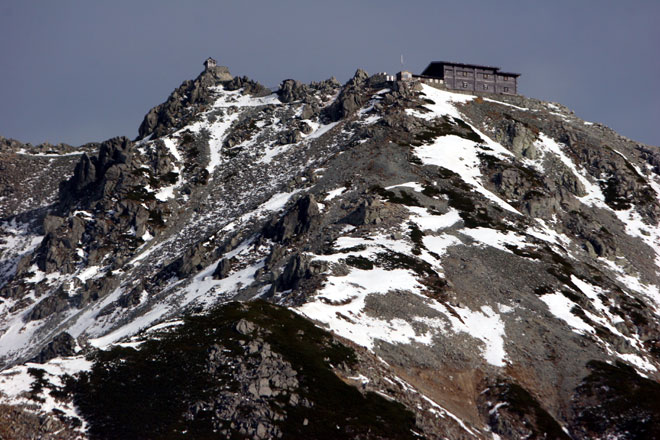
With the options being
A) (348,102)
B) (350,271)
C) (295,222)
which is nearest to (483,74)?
(348,102)

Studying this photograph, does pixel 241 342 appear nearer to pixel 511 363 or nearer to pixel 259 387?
pixel 259 387

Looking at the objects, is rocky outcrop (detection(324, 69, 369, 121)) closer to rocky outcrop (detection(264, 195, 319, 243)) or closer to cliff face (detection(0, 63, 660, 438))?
cliff face (detection(0, 63, 660, 438))

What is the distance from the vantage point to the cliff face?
5878cm

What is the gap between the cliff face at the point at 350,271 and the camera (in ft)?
193

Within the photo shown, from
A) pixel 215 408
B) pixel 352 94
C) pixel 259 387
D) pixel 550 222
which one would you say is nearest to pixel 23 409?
pixel 215 408

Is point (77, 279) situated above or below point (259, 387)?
above

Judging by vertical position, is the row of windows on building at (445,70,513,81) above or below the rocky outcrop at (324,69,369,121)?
above

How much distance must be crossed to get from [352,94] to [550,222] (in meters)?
69.9

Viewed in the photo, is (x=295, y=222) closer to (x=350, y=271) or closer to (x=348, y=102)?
(x=350, y=271)

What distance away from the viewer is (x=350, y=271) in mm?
89625

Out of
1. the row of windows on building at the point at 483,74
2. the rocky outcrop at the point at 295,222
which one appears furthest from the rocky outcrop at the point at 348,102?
the rocky outcrop at the point at 295,222

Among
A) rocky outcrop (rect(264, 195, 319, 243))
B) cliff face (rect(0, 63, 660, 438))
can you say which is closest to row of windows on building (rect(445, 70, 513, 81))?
cliff face (rect(0, 63, 660, 438))

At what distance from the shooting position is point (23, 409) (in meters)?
50.3

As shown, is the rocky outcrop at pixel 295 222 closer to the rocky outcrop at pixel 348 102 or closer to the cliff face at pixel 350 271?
the cliff face at pixel 350 271
